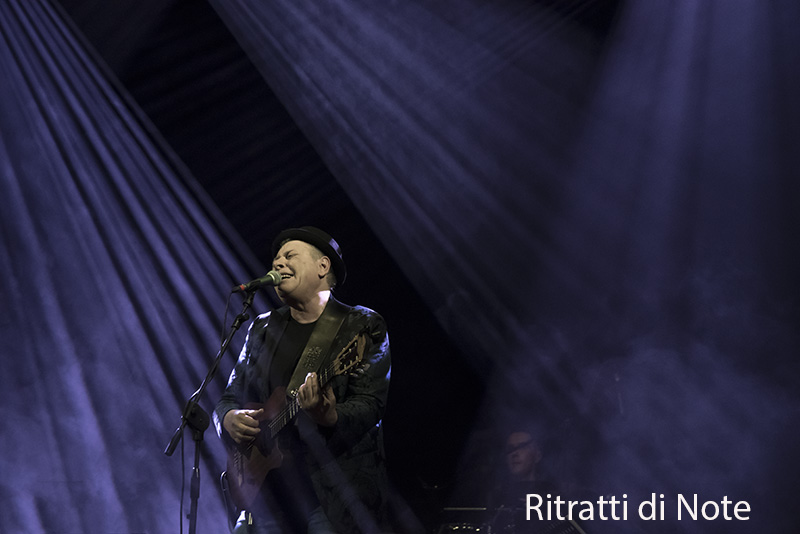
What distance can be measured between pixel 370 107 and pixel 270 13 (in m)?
0.98

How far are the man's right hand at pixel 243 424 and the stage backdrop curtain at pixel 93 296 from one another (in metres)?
2.03

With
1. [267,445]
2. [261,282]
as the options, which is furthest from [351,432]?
[261,282]

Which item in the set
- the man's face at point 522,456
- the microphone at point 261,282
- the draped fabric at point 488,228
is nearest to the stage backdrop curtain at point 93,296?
the draped fabric at point 488,228

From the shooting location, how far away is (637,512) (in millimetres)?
4273

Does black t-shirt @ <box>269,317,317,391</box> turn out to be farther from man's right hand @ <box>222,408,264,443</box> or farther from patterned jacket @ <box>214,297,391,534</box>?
man's right hand @ <box>222,408,264,443</box>

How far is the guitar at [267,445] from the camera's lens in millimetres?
2635

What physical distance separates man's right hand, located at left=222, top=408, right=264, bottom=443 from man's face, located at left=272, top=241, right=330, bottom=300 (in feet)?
1.67

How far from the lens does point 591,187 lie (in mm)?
4996

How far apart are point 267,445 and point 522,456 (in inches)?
90.6

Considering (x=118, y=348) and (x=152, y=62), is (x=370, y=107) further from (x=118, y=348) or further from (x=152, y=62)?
(x=118, y=348)

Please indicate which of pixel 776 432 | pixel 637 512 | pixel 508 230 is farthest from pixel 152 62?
pixel 776 432

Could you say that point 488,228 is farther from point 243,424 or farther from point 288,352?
point 243,424

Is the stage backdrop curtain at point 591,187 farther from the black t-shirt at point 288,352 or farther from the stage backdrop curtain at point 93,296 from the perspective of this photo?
the black t-shirt at point 288,352

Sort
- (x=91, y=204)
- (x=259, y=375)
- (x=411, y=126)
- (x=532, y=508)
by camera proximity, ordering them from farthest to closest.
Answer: (x=411, y=126) < (x=91, y=204) < (x=532, y=508) < (x=259, y=375)
